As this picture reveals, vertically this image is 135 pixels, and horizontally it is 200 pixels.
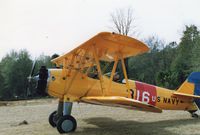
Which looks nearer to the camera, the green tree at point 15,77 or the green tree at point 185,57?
the green tree at point 185,57

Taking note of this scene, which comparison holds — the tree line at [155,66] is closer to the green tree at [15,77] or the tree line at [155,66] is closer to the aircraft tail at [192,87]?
the green tree at [15,77]

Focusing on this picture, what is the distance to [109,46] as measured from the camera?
9.55 m

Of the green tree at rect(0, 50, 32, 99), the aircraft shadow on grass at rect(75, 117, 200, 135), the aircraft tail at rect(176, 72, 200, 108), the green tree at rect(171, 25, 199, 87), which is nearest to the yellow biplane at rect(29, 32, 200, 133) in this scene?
the aircraft tail at rect(176, 72, 200, 108)

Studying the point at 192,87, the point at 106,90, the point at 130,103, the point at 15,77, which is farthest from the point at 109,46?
the point at 15,77

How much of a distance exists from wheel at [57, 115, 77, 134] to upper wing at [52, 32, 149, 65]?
1.99 meters

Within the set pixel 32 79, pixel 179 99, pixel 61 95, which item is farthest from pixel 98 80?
pixel 179 99

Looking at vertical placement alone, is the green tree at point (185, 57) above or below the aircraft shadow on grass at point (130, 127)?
above

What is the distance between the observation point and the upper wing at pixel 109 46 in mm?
8672

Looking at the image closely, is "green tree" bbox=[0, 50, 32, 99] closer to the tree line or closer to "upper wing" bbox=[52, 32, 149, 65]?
the tree line

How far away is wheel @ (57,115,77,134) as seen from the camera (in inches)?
341

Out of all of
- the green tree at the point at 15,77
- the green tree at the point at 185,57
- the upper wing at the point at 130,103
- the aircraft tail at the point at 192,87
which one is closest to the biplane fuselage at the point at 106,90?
the aircraft tail at the point at 192,87

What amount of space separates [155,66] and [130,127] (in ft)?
164

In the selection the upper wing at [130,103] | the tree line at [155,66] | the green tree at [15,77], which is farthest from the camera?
the green tree at [15,77]

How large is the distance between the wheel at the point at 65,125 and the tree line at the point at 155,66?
2302cm
